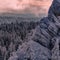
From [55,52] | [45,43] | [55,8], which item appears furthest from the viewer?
[55,8]

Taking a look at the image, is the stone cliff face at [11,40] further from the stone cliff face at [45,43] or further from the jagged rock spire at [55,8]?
the stone cliff face at [45,43]

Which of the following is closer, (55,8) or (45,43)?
(45,43)

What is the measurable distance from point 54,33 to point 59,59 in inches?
79.3

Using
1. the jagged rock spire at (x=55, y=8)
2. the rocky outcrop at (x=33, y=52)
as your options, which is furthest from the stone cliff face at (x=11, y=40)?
the rocky outcrop at (x=33, y=52)

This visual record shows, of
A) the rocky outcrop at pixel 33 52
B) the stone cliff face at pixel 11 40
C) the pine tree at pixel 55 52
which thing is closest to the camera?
the pine tree at pixel 55 52

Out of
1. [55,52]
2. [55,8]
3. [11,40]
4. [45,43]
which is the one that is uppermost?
[55,8]

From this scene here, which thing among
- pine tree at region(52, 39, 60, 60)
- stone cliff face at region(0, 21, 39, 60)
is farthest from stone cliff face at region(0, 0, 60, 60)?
stone cliff face at region(0, 21, 39, 60)

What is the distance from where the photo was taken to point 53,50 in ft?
52.5

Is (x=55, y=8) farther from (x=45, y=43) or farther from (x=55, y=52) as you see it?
(x=55, y=52)

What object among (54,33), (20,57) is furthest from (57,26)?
(20,57)

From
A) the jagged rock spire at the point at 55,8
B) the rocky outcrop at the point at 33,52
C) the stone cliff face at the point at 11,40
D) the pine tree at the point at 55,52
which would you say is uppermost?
the jagged rock spire at the point at 55,8

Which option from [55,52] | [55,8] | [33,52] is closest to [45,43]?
[33,52]

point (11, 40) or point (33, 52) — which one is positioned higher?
point (33, 52)

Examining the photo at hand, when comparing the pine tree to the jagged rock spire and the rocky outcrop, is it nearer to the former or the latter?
the rocky outcrop
